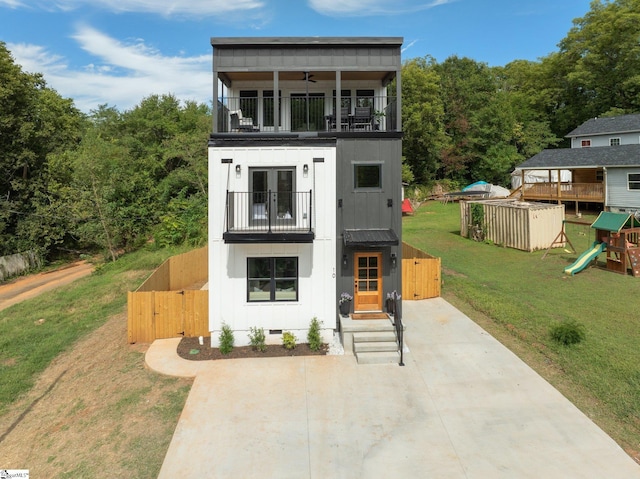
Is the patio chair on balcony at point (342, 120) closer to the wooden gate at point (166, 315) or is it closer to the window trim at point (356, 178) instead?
the window trim at point (356, 178)

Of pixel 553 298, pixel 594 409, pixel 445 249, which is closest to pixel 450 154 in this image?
pixel 445 249

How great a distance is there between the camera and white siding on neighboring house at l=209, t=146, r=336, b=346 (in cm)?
1111

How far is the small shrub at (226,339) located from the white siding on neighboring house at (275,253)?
13cm

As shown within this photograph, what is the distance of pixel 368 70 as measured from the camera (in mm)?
11570

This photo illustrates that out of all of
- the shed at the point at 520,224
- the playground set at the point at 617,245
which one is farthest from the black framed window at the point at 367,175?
the shed at the point at 520,224

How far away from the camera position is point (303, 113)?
512 inches

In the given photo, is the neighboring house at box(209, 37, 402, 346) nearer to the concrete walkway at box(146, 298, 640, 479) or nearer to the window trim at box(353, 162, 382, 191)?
the window trim at box(353, 162, 382, 191)

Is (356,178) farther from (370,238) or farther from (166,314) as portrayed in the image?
(166,314)

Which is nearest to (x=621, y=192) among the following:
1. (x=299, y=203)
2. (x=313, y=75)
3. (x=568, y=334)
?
(x=568, y=334)

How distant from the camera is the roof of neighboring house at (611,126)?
3418 cm

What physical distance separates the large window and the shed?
15.0 m

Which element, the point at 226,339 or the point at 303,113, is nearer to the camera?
the point at 226,339

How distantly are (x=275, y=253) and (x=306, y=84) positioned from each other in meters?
5.39

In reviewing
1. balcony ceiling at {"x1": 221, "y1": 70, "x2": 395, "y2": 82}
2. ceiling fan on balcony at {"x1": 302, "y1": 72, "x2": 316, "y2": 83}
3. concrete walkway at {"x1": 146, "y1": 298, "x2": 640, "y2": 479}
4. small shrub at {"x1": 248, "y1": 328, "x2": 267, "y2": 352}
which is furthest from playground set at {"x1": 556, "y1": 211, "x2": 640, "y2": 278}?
small shrub at {"x1": 248, "y1": 328, "x2": 267, "y2": 352}
